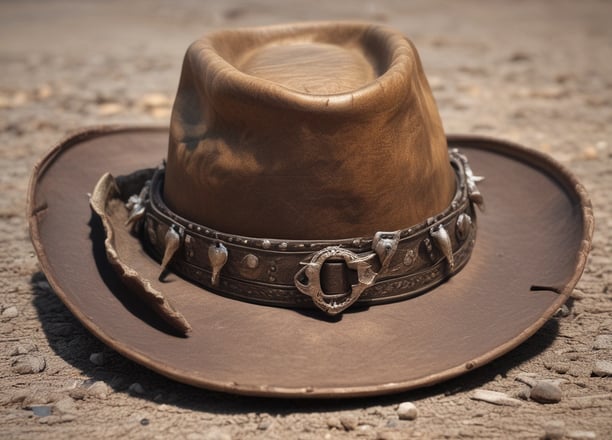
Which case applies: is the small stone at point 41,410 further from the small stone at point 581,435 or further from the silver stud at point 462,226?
the small stone at point 581,435

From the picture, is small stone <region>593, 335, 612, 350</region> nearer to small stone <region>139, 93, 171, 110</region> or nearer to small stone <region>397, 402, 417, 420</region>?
small stone <region>397, 402, 417, 420</region>

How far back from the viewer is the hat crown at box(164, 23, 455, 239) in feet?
8.49

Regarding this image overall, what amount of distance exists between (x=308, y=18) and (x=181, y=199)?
7223 millimetres

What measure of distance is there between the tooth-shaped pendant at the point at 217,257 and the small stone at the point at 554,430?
1278 millimetres

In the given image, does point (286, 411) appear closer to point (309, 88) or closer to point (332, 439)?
point (332, 439)

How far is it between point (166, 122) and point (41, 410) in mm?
3596

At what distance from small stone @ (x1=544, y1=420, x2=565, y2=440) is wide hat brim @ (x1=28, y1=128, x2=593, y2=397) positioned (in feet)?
0.98

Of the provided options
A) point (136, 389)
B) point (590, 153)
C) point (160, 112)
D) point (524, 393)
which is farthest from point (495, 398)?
point (160, 112)

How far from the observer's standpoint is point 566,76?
267 inches

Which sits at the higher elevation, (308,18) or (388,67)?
(388,67)

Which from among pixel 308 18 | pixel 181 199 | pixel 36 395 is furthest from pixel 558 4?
pixel 36 395

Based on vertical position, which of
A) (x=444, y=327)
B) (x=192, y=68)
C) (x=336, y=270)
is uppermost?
(x=192, y=68)

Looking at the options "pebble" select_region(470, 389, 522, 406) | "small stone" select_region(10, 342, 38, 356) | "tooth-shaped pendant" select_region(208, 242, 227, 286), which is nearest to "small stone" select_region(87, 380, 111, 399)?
"small stone" select_region(10, 342, 38, 356)

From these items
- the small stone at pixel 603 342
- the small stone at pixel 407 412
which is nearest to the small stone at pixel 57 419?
the small stone at pixel 407 412
